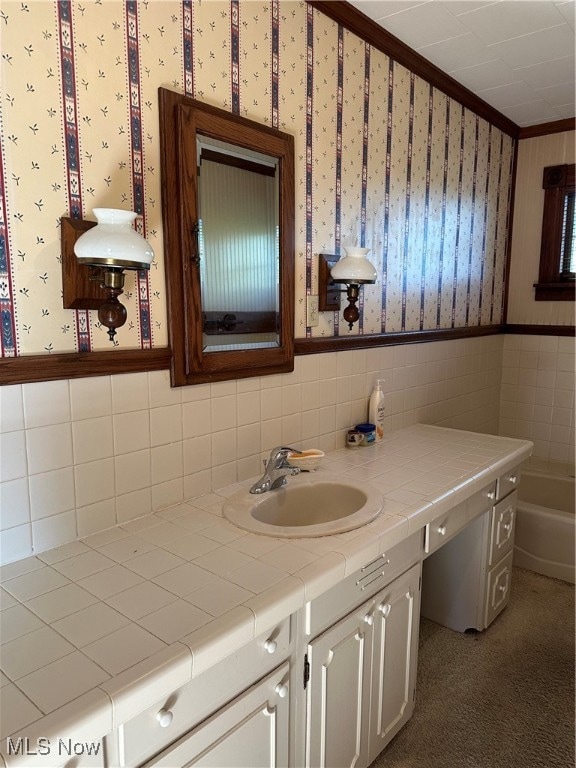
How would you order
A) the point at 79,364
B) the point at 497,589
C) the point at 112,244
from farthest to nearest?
the point at 497,589
the point at 79,364
the point at 112,244

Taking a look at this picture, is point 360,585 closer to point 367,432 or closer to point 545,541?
point 367,432

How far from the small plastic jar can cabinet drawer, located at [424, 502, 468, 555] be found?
47 cm

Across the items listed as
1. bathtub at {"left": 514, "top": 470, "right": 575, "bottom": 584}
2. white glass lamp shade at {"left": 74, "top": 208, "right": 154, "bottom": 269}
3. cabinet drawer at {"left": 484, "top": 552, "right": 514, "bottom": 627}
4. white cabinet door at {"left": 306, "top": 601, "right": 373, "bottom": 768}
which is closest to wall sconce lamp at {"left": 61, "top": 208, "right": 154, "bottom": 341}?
white glass lamp shade at {"left": 74, "top": 208, "right": 154, "bottom": 269}

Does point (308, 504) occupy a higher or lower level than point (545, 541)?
higher

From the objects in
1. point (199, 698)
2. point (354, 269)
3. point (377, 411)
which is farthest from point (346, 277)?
point (199, 698)

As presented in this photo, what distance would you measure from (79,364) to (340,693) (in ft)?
3.40

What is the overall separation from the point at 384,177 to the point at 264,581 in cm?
176

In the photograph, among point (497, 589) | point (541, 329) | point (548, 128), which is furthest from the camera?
point (541, 329)

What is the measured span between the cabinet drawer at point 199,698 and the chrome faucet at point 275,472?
50 centimetres

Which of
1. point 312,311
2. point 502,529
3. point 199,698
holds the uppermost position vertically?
point 312,311

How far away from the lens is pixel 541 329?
3279 mm

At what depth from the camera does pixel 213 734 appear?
966mm

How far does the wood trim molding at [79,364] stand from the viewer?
44.6 inches

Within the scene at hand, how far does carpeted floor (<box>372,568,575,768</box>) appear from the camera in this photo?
1.65 meters
